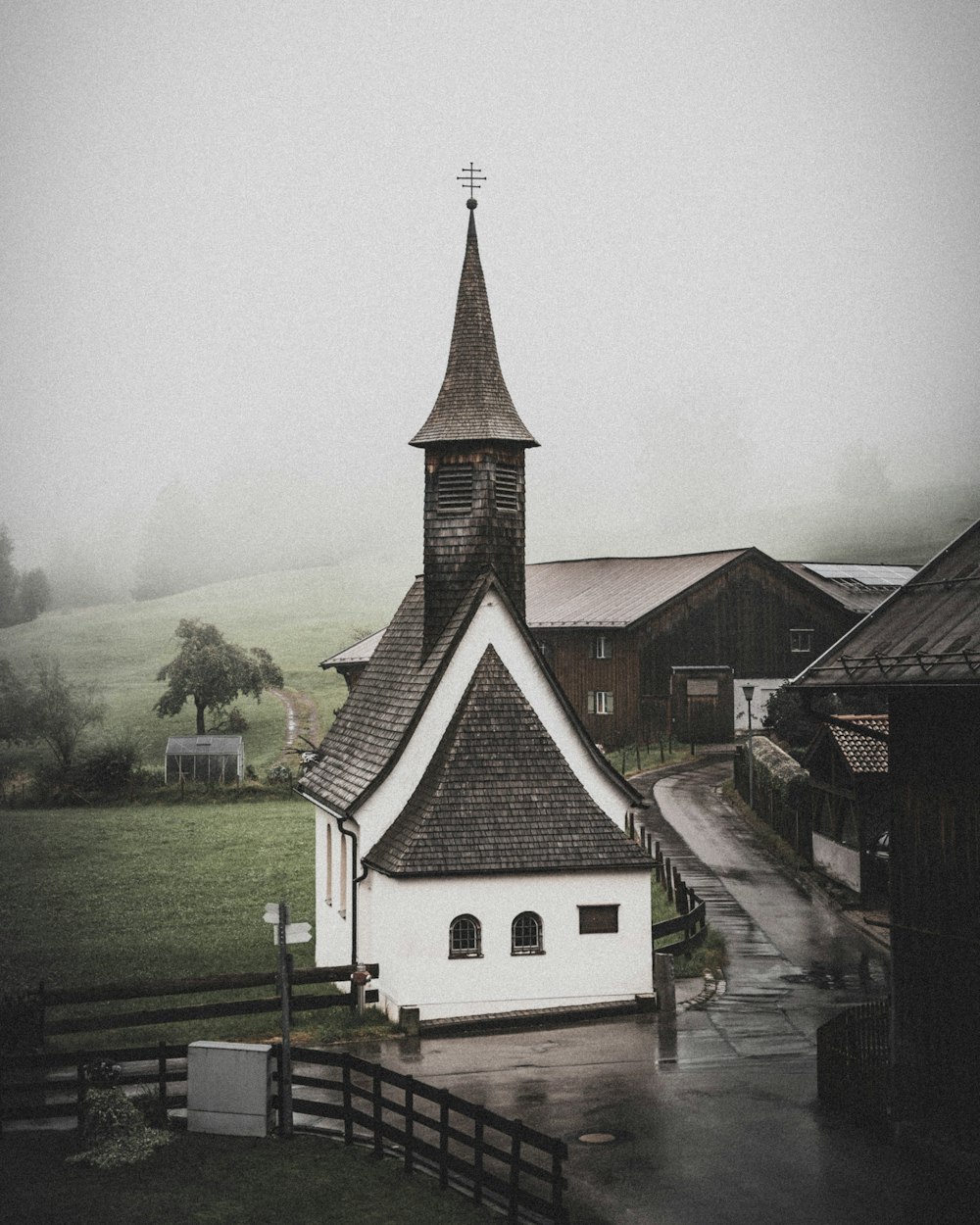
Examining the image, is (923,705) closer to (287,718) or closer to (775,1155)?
(775,1155)

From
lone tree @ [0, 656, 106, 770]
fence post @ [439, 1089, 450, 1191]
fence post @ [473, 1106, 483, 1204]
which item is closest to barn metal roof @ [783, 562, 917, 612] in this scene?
lone tree @ [0, 656, 106, 770]

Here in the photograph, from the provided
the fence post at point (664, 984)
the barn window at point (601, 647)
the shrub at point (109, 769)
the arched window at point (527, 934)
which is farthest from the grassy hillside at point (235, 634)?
the fence post at point (664, 984)

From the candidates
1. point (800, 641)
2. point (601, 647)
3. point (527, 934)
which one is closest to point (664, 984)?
point (527, 934)

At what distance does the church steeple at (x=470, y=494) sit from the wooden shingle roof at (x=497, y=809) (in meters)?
2.04

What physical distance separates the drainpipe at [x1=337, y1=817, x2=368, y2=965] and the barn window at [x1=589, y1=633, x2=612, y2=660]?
33990 mm

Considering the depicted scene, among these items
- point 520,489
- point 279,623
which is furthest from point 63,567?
point 520,489

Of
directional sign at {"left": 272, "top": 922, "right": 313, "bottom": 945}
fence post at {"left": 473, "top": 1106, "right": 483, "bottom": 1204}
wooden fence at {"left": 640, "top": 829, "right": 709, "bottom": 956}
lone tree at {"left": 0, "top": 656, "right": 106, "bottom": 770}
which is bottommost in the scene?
fence post at {"left": 473, "top": 1106, "right": 483, "bottom": 1204}

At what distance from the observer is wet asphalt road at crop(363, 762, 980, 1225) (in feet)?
49.0

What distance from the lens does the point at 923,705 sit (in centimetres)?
1641

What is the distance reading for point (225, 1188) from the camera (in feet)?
51.4

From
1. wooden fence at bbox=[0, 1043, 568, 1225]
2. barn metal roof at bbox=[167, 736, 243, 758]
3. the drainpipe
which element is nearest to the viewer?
wooden fence at bbox=[0, 1043, 568, 1225]

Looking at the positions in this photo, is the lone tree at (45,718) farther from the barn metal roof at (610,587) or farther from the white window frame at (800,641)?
the white window frame at (800,641)

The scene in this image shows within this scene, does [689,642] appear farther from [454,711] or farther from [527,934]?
[527,934]

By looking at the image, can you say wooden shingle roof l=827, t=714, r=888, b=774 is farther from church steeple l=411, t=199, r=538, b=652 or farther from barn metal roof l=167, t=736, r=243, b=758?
barn metal roof l=167, t=736, r=243, b=758
